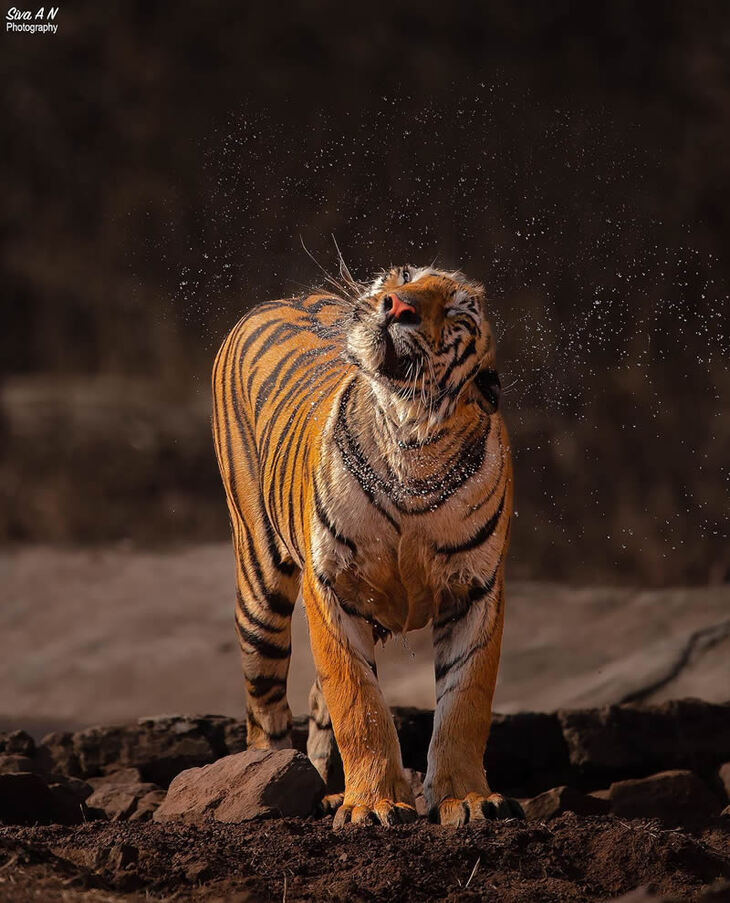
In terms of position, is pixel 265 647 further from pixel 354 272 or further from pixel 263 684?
pixel 354 272

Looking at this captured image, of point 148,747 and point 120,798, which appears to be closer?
point 120,798

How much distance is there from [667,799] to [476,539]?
1.54 meters

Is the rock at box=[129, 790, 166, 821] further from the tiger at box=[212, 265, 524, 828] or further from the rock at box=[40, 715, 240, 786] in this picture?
the tiger at box=[212, 265, 524, 828]

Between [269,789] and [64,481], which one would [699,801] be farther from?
[64,481]

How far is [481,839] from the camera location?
2926 millimetres

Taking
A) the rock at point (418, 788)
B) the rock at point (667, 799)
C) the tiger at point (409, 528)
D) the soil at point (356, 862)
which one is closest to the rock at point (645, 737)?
the rock at point (667, 799)

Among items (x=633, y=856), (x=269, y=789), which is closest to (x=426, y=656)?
(x=269, y=789)

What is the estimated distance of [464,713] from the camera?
10.9 ft

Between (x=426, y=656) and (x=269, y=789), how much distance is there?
3.70 meters

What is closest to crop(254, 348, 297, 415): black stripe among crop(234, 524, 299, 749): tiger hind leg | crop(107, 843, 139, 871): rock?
crop(234, 524, 299, 749): tiger hind leg

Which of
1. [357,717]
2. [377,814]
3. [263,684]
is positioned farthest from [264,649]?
[377,814]

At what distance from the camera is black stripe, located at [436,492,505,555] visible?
11.0ft

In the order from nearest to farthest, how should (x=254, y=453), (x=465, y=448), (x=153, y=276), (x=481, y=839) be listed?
(x=481, y=839) → (x=465, y=448) → (x=254, y=453) → (x=153, y=276)

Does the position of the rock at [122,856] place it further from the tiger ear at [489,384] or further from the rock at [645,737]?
the rock at [645,737]
